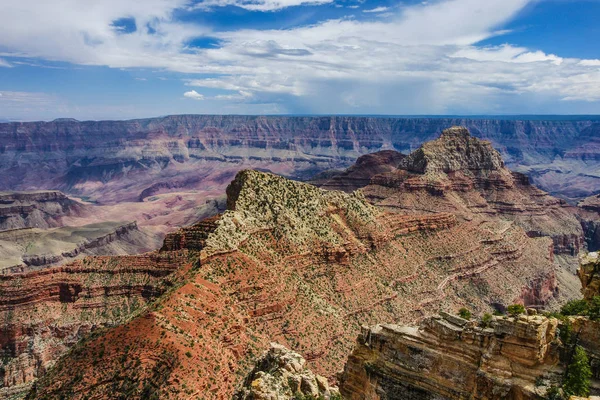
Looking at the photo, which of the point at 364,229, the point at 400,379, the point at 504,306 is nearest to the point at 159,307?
the point at 400,379

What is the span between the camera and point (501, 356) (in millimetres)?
33375

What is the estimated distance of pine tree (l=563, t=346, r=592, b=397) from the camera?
29891mm

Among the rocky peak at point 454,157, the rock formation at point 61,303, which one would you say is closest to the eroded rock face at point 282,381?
the rock formation at point 61,303

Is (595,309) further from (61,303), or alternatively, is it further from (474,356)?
(61,303)

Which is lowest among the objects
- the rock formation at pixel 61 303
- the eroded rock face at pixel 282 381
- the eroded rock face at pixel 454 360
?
the rock formation at pixel 61 303

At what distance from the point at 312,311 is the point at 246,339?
Result: 12.9 m

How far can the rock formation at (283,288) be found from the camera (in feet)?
172

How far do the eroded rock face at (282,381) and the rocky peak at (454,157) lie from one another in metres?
140

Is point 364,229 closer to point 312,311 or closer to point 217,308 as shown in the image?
point 312,311

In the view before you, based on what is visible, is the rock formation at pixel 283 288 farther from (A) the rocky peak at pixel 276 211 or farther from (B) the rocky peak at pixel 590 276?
(B) the rocky peak at pixel 590 276

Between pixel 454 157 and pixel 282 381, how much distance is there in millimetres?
159869

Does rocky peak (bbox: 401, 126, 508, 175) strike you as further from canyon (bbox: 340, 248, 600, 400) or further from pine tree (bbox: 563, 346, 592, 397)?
pine tree (bbox: 563, 346, 592, 397)

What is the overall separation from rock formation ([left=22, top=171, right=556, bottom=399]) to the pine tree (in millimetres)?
33799

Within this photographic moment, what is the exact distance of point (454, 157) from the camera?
188 m
